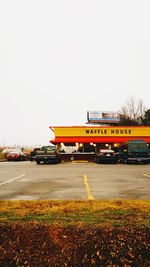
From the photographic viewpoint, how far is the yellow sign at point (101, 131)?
40625 millimetres

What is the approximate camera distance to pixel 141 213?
19.9 ft

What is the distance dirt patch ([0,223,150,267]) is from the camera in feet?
16.7

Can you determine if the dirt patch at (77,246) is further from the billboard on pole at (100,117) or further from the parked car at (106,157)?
the billboard on pole at (100,117)


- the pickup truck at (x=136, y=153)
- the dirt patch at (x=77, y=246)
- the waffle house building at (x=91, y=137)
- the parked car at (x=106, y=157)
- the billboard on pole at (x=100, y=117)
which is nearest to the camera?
the dirt patch at (x=77, y=246)

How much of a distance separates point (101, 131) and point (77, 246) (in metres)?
36.3

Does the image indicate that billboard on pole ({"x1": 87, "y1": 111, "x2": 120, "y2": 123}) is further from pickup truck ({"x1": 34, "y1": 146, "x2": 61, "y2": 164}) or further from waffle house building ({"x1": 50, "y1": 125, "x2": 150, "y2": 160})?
pickup truck ({"x1": 34, "y1": 146, "x2": 61, "y2": 164})

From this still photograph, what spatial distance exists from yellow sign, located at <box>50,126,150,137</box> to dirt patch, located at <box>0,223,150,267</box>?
3533 cm

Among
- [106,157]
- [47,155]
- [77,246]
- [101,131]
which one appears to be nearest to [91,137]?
[101,131]

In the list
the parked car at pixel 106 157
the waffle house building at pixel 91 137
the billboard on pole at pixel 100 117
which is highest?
the billboard on pole at pixel 100 117

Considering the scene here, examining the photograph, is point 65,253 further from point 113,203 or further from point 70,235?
point 113,203

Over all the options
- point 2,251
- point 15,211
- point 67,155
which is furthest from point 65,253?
point 67,155

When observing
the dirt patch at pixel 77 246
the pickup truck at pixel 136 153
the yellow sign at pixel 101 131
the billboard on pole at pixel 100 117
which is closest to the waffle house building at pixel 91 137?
the yellow sign at pixel 101 131

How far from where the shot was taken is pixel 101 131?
135 ft

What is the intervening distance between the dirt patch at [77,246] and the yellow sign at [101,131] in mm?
35331
